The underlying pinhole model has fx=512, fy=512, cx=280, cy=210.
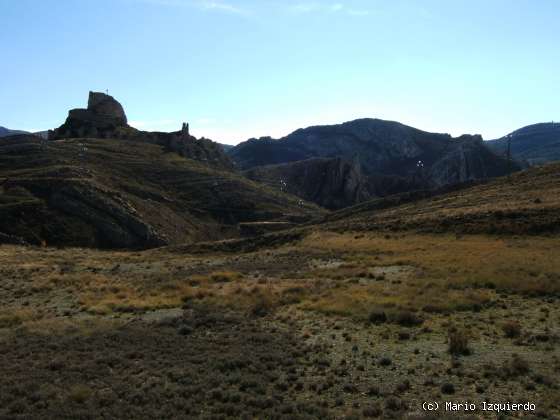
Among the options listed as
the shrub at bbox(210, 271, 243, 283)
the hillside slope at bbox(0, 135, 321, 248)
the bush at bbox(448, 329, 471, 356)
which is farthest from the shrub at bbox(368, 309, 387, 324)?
A: the hillside slope at bbox(0, 135, 321, 248)

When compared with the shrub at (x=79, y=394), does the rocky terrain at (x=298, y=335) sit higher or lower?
lower

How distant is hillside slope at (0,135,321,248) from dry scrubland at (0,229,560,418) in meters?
45.4

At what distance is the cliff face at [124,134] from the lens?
17988 cm

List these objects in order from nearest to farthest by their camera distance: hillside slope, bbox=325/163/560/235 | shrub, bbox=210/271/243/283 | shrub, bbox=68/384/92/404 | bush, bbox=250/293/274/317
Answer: shrub, bbox=68/384/92/404
bush, bbox=250/293/274/317
shrub, bbox=210/271/243/283
hillside slope, bbox=325/163/560/235

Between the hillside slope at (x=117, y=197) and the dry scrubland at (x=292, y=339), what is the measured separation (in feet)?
149

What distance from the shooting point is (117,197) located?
3925 inches

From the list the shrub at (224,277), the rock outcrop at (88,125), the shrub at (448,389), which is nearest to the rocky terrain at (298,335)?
the shrub at (448,389)

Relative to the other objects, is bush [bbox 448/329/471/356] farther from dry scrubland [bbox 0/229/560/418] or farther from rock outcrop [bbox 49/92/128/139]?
rock outcrop [bbox 49/92/128/139]

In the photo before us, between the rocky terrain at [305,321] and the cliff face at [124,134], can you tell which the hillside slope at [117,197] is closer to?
the cliff face at [124,134]

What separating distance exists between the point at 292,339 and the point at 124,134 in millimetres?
174563

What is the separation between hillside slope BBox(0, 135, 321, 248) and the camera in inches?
3487

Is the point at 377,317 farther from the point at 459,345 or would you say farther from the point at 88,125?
the point at 88,125

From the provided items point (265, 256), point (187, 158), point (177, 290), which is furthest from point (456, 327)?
point (187, 158)

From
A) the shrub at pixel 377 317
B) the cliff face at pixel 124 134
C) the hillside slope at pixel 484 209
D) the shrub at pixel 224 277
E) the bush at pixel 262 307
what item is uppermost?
the cliff face at pixel 124 134
